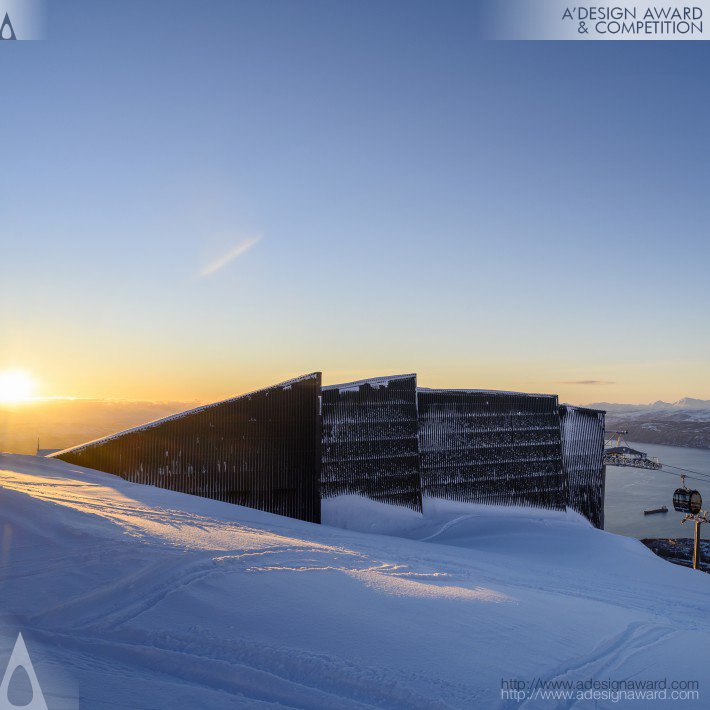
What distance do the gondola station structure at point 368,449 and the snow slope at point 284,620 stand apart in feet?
20.5

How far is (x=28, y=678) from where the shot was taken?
14.8ft

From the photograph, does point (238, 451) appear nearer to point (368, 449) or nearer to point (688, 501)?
point (368, 449)

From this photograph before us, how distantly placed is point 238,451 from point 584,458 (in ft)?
59.3

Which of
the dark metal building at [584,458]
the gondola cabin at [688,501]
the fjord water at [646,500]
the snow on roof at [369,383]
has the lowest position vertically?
the fjord water at [646,500]

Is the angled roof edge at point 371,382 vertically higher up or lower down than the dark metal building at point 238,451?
higher up

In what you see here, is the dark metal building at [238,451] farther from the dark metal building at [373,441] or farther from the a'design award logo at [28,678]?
the a'design award logo at [28,678]

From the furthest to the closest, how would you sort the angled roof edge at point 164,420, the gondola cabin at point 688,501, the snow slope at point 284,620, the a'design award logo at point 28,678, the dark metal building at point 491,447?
the gondola cabin at point 688,501 → the dark metal building at point 491,447 → the angled roof edge at point 164,420 → the snow slope at point 284,620 → the a'design award logo at point 28,678

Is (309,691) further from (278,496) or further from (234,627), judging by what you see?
(278,496)

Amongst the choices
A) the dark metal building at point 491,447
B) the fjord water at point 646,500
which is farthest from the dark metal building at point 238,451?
the fjord water at point 646,500

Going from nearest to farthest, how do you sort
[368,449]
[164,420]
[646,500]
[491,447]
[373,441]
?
[164,420] → [368,449] → [373,441] → [491,447] → [646,500]

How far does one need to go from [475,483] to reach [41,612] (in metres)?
20.2

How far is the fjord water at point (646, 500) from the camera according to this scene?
65312mm

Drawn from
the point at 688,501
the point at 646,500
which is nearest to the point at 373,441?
the point at 688,501

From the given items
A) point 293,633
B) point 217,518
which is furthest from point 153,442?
point 293,633
